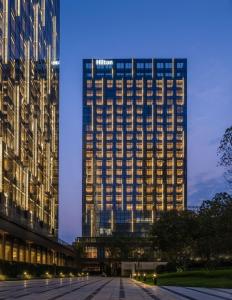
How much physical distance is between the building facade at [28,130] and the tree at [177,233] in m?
23.5

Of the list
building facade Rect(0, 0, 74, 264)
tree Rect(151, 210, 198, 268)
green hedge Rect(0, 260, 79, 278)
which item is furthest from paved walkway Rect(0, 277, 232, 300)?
tree Rect(151, 210, 198, 268)

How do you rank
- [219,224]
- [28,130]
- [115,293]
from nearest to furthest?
[115,293] → [219,224] → [28,130]

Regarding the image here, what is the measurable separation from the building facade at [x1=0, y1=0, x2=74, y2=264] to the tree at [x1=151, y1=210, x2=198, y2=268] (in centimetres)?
2352

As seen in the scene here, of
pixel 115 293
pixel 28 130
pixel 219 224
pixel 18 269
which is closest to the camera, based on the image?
pixel 115 293

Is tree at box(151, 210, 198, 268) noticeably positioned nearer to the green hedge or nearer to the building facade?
the green hedge

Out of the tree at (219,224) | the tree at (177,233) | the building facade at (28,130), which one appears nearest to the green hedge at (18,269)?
the building facade at (28,130)

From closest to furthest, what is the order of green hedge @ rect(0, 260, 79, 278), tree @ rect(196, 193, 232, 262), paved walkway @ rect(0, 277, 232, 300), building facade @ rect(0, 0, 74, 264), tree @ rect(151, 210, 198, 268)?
paved walkway @ rect(0, 277, 232, 300) < tree @ rect(196, 193, 232, 262) < green hedge @ rect(0, 260, 79, 278) < building facade @ rect(0, 0, 74, 264) < tree @ rect(151, 210, 198, 268)

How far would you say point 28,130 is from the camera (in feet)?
438

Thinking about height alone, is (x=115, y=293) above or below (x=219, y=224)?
below

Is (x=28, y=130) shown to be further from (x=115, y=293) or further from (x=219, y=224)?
(x=115, y=293)

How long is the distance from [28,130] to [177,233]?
1595 inches

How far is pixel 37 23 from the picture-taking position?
153 m

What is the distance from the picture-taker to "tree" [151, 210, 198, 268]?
370 ft

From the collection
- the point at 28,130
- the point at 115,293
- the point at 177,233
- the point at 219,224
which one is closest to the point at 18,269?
the point at 177,233
